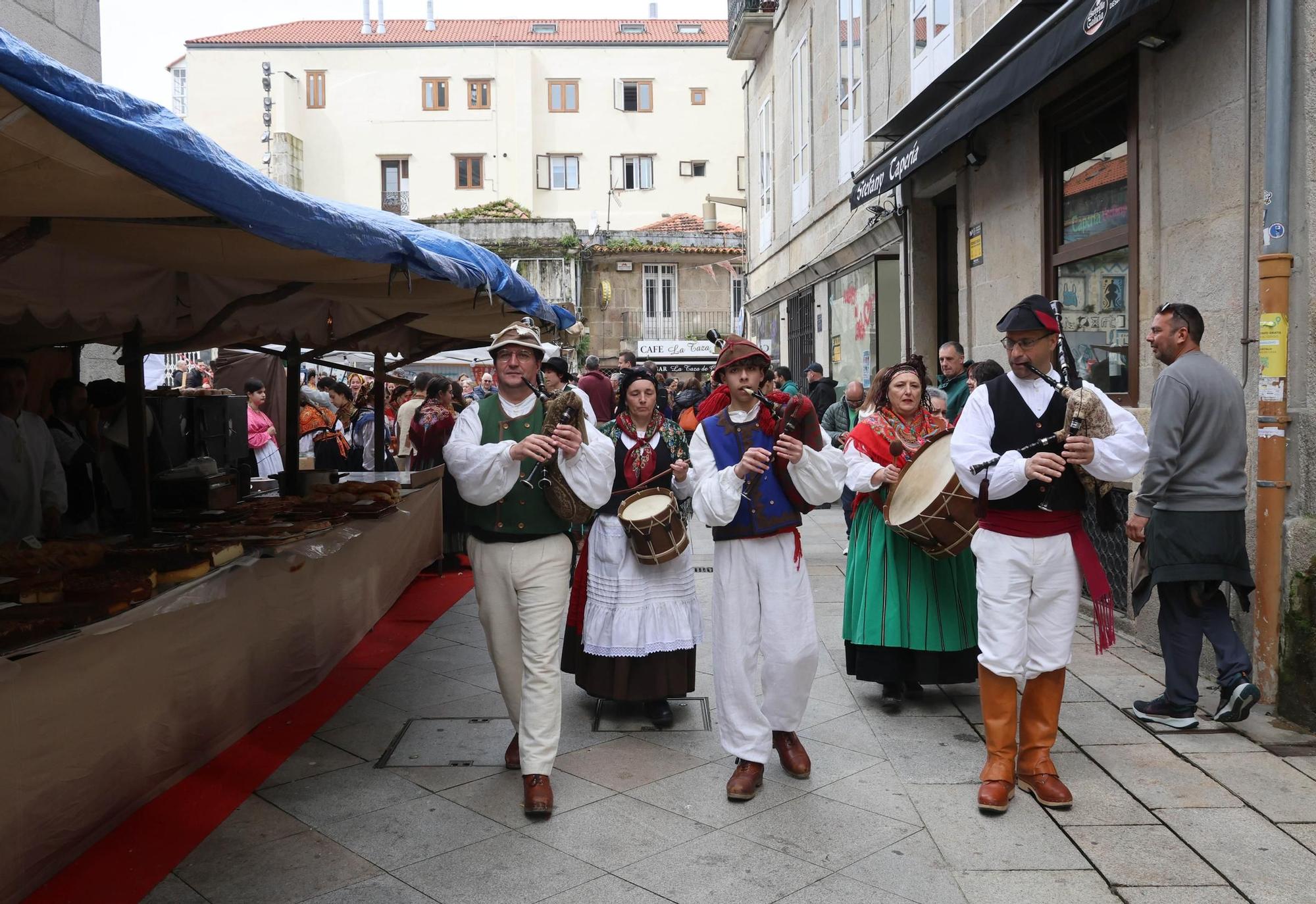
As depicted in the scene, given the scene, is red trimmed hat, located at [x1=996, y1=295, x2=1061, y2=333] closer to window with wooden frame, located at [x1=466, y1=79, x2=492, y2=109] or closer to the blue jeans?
the blue jeans

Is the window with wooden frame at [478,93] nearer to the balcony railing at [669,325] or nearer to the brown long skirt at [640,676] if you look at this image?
the balcony railing at [669,325]

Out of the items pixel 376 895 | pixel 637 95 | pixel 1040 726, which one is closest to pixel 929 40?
pixel 1040 726

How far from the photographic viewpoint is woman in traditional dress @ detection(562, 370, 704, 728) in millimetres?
5160

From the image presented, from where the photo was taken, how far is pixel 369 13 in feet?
153

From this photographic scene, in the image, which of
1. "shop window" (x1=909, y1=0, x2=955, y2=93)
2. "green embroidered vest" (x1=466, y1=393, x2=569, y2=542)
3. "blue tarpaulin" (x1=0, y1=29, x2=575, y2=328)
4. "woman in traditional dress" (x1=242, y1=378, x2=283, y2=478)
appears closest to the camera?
"blue tarpaulin" (x1=0, y1=29, x2=575, y2=328)

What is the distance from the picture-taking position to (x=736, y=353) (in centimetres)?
431

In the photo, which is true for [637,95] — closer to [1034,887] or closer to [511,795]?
[511,795]

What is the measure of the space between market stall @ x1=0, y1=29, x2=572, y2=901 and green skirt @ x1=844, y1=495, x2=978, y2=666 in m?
2.61

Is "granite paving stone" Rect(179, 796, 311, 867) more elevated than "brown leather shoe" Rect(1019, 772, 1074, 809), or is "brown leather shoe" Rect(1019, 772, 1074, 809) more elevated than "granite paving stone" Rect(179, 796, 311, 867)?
"brown leather shoe" Rect(1019, 772, 1074, 809)

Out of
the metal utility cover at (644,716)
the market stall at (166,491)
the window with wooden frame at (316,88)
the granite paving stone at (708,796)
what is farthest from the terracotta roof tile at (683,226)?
the granite paving stone at (708,796)

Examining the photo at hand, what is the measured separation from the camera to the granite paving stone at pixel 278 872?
3.37m

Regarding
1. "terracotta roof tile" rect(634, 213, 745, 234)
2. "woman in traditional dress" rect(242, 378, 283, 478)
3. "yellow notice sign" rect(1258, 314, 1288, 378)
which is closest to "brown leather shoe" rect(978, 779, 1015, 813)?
"yellow notice sign" rect(1258, 314, 1288, 378)

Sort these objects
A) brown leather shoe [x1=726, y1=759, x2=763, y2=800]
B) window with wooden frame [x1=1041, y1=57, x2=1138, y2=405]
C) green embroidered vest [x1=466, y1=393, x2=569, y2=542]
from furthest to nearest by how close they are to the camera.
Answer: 1. window with wooden frame [x1=1041, y1=57, x2=1138, y2=405]
2. green embroidered vest [x1=466, y1=393, x2=569, y2=542]
3. brown leather shoe [x1=726, y1=759, x2=763, y2=800]

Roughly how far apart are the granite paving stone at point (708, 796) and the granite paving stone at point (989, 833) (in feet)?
1.83
